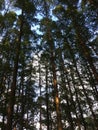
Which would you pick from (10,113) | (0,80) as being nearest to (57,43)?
(0,80)

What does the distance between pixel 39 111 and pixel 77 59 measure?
8614 millimetres

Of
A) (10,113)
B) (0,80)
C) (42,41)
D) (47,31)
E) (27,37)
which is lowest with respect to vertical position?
(10,113)

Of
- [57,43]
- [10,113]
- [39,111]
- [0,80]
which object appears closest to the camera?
[10,113]

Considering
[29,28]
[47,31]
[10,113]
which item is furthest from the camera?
[47,31]

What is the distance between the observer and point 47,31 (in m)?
18.1

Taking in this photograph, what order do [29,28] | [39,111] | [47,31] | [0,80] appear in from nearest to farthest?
[29,28], [0,80], [47,31], [39,111]

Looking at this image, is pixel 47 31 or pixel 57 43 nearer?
pixel 47 31

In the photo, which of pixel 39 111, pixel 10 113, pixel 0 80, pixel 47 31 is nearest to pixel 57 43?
pixel 47 31

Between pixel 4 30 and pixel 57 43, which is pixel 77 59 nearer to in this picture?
pixel 57 43

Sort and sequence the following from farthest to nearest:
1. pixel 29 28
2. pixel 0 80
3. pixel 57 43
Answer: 1. pixel 57 43
2. pixel 0 80
3. pixel 29 28

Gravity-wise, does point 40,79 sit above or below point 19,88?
above

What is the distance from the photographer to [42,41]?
1733cm

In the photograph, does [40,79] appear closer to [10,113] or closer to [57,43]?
[57,43]

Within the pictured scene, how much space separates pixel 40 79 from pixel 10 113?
48.7 ft
